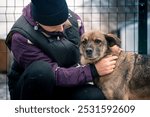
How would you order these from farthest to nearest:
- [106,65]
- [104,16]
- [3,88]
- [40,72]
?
[104,16]
[3,88]
[106,65]
[40,72]

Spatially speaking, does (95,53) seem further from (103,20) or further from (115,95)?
(103,20)

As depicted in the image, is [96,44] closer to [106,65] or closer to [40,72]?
[106,65]

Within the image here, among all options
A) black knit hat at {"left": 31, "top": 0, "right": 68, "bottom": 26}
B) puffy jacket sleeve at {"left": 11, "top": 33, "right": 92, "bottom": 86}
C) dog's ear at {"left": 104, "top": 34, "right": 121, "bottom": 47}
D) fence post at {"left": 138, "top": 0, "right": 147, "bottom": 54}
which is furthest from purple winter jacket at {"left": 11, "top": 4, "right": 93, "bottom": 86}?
fence post at {"left": 138, "top": 0, "right": 147, "bottom": 54}

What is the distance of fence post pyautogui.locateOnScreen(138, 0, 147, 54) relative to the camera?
239 inches

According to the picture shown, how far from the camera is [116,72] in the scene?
15.7ft

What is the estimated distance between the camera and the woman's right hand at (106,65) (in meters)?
4.66

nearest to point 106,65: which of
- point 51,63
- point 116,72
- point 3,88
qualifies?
point 116,72

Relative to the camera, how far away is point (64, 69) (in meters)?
4.58

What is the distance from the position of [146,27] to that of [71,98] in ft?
5.70

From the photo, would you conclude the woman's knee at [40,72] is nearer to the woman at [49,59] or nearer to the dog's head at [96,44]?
the woman at [49,59]

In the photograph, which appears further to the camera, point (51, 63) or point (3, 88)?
point (3, 88)

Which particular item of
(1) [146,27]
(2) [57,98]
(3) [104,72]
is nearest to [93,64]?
(3) [104,72]

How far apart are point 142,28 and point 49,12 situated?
5.90 ft

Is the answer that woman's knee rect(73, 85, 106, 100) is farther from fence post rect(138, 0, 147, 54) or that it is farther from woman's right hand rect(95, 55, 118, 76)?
fence post rect(138, 0, 147, 54)
